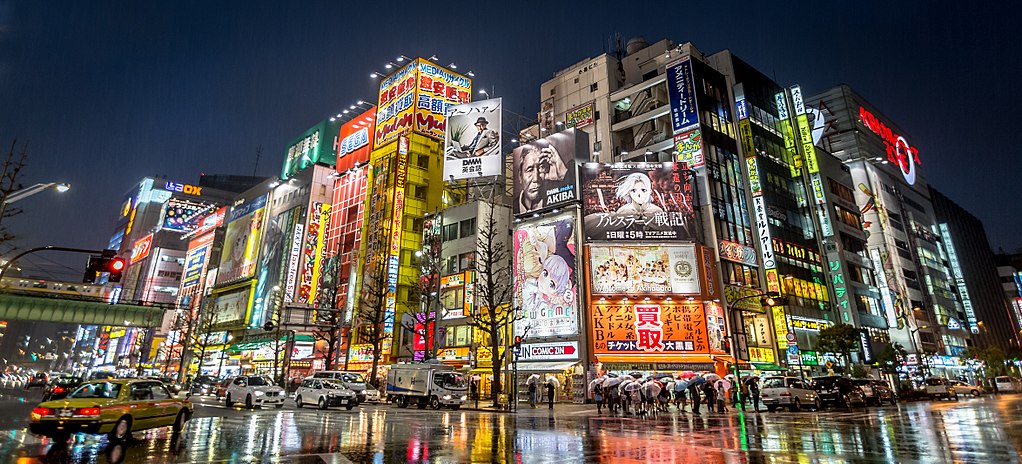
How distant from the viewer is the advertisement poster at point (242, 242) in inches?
3162

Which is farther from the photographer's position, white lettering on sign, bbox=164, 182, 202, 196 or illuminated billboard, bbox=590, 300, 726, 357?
white lettering on sign, bbox=164, 182, 202, 196

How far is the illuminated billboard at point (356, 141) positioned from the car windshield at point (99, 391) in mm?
60013

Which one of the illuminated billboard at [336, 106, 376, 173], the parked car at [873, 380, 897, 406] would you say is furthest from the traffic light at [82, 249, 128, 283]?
the illuminated billboard at [336, 106, 376, 173]

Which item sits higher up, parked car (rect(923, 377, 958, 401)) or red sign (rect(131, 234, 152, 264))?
red sign (rect(131, 234, 152, 264))

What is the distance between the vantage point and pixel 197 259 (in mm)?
98562

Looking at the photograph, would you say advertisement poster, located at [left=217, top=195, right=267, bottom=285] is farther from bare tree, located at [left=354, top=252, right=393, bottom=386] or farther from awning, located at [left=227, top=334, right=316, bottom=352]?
bare tree, located at [left=354, top=252, right=393, bottom=386]

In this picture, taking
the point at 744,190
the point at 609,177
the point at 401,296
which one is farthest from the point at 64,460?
the point at 744,190

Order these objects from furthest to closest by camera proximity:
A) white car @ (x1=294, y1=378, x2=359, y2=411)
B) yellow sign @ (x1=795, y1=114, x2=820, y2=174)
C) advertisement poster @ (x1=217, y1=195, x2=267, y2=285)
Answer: advertisement poster @ (x1=217, y1=195, x2=267, y2=285) → yellow sign @ (x1=795, y1=114, x2=820, y2=174) → white car @ (x1=294, y1=378, x2=359, y2=411)

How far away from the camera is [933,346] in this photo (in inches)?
2586

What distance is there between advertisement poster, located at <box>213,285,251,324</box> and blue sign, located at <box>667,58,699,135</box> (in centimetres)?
6446

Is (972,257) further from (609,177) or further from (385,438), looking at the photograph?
(385,438)

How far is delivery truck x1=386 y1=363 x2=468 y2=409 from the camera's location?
3108 cm

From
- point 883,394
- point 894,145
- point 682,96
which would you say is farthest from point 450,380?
point 894,145

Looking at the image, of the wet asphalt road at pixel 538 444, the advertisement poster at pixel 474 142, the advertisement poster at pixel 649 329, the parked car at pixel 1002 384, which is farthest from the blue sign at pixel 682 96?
the parked car at pixel 1002 384
